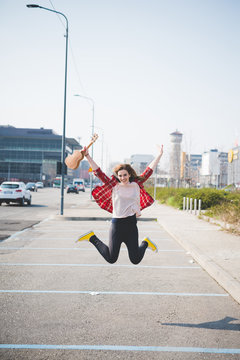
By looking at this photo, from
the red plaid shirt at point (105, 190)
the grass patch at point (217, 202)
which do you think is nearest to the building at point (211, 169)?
the grass patch at point (217, 202)

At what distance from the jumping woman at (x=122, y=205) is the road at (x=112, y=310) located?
78cm

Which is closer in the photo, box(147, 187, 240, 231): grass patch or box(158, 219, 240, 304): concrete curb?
box(158, 219, 240, 304): concrete curb

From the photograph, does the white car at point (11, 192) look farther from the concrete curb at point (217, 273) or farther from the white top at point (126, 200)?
the white top at point (126, 200)

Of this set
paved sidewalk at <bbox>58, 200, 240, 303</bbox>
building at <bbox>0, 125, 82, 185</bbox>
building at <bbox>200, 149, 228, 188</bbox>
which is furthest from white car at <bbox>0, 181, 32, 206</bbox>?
building at <bbox>0, 125, 82, 185</bbox>

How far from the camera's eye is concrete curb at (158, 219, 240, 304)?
5333mm

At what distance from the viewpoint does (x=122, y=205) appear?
15.7ft

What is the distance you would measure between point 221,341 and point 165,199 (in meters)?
28.4

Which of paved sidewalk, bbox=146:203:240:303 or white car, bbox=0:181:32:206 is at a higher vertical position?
white car, bbox=0:181:32:206

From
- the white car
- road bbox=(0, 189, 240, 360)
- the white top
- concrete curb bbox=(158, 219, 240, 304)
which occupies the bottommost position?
road bbox=(0, 189, 240, 360)

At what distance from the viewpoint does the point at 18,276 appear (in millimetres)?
6320

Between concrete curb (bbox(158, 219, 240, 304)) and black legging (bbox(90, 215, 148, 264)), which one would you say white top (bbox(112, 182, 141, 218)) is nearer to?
black legging (bbox(90, 215, 148, 264))

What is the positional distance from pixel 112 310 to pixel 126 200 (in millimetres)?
1475

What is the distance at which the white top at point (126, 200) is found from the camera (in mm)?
4762

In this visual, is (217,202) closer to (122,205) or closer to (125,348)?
(122,205)
